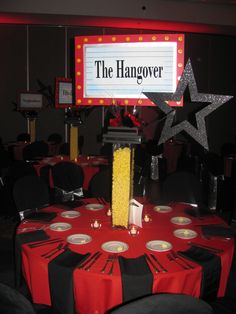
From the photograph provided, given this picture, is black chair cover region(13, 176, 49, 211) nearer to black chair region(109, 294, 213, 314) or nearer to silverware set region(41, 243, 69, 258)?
silverware set region(41, 243, 69, 258)

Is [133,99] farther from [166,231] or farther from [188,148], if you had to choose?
[188,148]

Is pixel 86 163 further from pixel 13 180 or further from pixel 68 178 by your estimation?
pixel 13 180

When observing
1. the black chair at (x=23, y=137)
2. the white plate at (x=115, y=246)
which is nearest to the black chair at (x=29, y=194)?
the white plate at (x=115, y=246)

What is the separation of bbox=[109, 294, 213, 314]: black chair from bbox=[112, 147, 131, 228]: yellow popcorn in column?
1.04 metres

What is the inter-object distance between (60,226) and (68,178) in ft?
6.00

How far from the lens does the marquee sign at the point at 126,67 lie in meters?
2.36

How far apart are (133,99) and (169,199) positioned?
141 cm

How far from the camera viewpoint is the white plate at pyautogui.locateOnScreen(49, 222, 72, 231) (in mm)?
2419

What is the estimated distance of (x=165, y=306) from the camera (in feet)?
4.43

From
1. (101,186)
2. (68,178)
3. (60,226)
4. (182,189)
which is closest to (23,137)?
(68,178)

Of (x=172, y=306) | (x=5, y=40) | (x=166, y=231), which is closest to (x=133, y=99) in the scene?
(x=166, y=231)

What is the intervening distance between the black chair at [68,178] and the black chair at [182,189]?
47.1 inches

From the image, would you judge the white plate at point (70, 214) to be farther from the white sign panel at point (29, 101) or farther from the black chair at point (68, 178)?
the white sign panel at point (29, 101)

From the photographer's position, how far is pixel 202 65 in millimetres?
9539
